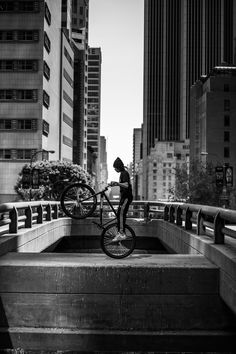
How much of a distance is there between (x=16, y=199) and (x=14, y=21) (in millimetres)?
28023

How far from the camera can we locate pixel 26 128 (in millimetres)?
74125

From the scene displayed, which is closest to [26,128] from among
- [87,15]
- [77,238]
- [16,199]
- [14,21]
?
[16,199]

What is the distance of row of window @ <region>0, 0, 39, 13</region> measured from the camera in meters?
75.1

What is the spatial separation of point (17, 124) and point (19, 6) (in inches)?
742

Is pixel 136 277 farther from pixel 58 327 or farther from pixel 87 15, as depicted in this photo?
pixel 87 15

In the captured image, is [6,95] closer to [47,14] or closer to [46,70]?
[46,70]

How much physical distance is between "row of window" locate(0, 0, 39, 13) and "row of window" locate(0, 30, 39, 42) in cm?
326

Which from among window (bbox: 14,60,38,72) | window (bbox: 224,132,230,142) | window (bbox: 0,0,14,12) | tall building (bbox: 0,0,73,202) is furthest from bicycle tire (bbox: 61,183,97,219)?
window (bbox: 224,132,230,142)

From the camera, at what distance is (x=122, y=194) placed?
1046cm

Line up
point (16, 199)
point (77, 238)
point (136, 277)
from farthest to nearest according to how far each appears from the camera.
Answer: point (16, 199)
point (77, 238)
point (136, 277)

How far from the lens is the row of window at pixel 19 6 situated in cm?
7506

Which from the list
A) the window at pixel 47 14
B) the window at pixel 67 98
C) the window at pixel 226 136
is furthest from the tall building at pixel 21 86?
the window at pixel 226 136

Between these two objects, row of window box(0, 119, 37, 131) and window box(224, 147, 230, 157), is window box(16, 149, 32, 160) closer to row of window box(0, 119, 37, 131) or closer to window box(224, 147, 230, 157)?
row of window box(0, 119, 37, 131)

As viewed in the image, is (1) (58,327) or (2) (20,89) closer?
(1) (58,327)
